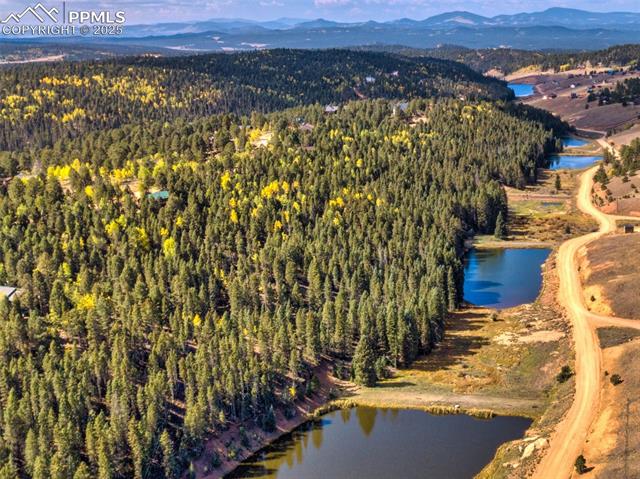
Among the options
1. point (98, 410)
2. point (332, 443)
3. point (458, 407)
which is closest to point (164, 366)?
point (98, 410)

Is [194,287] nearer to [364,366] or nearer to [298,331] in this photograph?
[298,331]

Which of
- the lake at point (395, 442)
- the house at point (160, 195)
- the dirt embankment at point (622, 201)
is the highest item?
the house at point (160, 195)

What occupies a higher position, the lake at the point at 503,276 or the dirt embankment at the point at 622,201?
the dirt embankment at the point at 622,201

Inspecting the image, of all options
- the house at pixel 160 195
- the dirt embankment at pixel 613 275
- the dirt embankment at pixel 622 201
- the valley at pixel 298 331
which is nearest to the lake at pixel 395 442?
the valley at pixel 298 331

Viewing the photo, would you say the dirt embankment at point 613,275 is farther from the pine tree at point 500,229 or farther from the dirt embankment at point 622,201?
the dirt embankment at point 622,201

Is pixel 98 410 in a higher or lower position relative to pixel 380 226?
lower

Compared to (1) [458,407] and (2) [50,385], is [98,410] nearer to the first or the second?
(2) [50,385]
